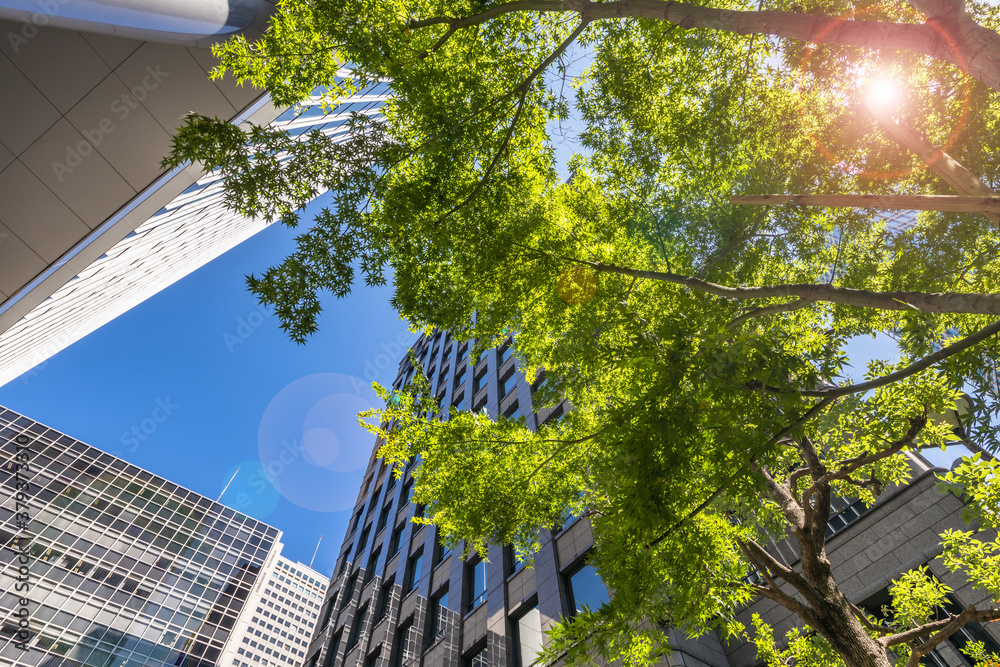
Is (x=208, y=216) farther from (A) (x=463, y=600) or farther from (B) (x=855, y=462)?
(B) (x=855, y=462)

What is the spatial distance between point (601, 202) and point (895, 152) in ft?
16.2

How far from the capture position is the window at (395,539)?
25.0 metres

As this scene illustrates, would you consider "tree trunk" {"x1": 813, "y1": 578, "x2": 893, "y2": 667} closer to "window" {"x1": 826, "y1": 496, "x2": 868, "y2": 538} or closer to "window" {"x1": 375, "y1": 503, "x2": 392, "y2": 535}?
"window" {"x1": 826, "y1": 496, "x2": 868, "y2": 538}

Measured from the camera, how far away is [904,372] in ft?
12.4

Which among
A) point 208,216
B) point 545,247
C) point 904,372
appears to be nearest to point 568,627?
point 904,372

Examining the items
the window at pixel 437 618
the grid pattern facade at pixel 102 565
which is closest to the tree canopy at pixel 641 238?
the window at pixel 437 618

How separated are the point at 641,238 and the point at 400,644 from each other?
820 inches

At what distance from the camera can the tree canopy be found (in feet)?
18.0

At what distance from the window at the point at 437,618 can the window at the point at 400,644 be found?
91 cm

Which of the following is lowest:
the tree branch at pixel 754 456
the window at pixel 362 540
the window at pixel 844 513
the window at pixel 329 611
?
the tree branch at pixel 754 456

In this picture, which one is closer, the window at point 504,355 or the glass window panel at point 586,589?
the glass window panel at point 586,589

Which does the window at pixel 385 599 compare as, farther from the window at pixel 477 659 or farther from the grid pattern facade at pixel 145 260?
the grid pattern facade at pixel 145 260

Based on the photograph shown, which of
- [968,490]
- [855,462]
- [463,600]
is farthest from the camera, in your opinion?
[463,600]

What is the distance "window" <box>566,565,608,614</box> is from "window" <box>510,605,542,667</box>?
1.25m
